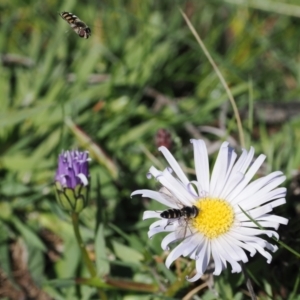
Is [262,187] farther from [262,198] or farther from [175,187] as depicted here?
[175,187]

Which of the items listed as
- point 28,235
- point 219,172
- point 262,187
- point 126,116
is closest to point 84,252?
point 28,235

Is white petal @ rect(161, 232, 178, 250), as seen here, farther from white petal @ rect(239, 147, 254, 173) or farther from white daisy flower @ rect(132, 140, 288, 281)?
white petal @ rect(239, 147, 254, 173)

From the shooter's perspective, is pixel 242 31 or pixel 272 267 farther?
pixel 242 31

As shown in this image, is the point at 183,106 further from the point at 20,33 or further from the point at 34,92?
the point at 20,33

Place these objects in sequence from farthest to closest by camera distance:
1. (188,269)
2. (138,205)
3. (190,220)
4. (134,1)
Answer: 1. (134,1)
2. (138,205)
3. (188,269)
4. (190,220)

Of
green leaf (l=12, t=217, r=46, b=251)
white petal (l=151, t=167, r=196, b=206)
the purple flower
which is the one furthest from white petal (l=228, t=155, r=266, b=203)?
green leaf (l=12, t=217, r=46, b=251)

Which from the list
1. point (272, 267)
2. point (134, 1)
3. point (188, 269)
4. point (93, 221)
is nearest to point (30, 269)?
point (93, 221)
